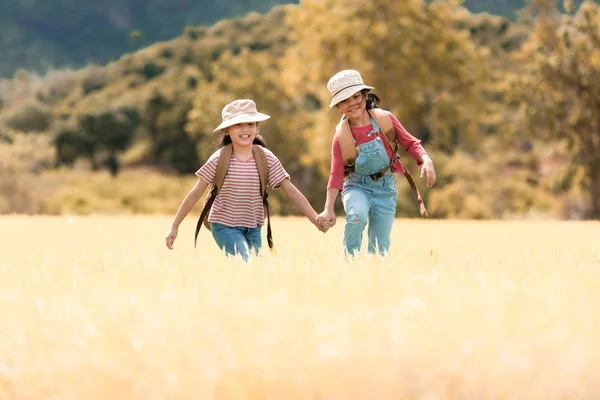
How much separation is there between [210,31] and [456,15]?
36.7 meters

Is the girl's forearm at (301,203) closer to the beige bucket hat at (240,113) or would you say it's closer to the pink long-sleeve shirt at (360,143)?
the pink long-sleeve shirt at (360,143)

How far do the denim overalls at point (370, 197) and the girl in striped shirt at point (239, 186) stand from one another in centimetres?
35

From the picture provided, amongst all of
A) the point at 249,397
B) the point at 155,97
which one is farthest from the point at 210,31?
the point at 249,397

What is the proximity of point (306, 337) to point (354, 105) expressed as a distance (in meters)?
3.48

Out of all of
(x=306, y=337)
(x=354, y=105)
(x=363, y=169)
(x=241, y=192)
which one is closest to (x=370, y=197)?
(x=363, y=169)

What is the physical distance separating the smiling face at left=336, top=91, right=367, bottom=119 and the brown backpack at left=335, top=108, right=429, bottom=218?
92mm

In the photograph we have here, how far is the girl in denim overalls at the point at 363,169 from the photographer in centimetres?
622

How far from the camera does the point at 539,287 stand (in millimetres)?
4215

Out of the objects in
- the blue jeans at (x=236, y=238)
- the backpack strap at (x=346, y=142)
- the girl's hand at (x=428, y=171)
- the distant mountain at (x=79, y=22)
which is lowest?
the blue jeans at (x=236, y=238)

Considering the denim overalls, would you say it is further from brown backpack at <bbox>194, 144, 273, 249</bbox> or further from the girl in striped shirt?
brown backpack at <bbox>194, 144, 273, 249</bbox>

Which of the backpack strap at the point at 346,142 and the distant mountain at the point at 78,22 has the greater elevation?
the distant mountain at the point at 78,22

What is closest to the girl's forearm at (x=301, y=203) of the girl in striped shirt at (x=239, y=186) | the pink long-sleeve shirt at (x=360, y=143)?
the girl in striped shirt at (x=239, y=186)

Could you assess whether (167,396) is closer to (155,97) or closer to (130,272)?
(130,272)

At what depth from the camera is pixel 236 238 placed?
6.31m
